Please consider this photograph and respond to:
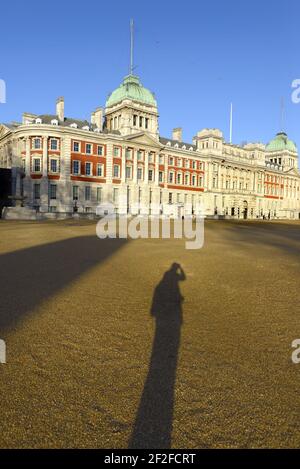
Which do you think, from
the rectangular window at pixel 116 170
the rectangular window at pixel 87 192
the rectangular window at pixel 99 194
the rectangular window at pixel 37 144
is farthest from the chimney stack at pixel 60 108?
the rectangular window at pixel 99 194

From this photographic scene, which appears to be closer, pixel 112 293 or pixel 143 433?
pixel 143 433

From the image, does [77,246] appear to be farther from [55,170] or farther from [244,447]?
[55,170]

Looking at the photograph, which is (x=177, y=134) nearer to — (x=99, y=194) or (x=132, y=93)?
(x=132, y=93)

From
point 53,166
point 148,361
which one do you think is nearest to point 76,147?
point 53,166

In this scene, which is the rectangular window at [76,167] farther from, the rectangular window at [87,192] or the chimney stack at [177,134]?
the chimney stack at [177,134]

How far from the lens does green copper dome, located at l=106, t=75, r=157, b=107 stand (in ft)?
220

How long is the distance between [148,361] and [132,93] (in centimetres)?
7019

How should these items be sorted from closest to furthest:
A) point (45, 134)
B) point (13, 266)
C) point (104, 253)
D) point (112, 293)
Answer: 1. point (112, 293)
2. point (13, 266)
3. point (104, 253)
4. point (45, 134)

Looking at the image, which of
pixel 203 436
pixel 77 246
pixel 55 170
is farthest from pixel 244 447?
pixel 55 170

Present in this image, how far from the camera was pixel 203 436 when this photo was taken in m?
3.45

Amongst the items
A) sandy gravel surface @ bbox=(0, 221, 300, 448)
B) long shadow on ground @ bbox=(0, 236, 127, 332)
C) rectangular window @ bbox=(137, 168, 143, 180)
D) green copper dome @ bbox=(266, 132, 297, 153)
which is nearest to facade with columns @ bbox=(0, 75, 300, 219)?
rectangular window @ bbox=(137, 168, 143, 180)

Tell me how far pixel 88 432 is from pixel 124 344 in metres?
2.19

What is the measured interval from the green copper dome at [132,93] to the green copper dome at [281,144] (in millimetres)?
57619

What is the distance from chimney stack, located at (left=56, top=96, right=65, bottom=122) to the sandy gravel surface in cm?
5618
